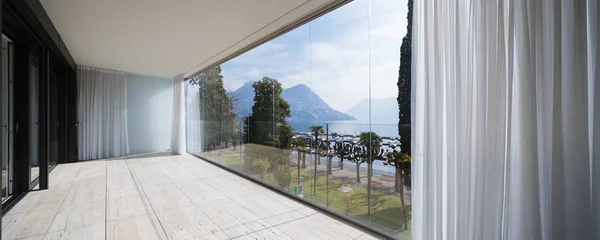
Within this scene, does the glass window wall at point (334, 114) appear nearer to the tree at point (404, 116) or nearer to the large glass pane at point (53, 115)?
the tree at point (404, 116)

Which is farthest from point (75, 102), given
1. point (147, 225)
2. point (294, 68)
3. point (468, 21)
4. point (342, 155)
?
point (468, 21)

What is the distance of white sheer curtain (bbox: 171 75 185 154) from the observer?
646 centimetres

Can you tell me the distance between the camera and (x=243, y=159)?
428cm

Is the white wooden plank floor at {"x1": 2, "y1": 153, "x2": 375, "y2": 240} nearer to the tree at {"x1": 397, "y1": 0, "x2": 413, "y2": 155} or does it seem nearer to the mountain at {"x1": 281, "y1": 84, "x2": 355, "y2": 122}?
the tree at {"x1": 397, "y1": 0, "x2": 413, "y2": 155}

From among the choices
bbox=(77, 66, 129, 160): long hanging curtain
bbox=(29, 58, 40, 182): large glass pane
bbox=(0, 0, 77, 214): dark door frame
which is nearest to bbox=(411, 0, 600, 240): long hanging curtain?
bbox=(0, 0, 77, 214): dark door frame

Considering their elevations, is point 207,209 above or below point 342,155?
below

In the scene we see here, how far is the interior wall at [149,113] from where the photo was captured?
645cm

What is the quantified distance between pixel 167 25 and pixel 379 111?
2801 millimetres

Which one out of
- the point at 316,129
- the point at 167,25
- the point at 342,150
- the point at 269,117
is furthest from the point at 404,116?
the point at 167,25

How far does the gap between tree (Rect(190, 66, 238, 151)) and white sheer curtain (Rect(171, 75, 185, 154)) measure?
51 centimetres

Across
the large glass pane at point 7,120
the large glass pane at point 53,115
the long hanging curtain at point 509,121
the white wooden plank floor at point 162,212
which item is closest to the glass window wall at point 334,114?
the white wooden plank floor at point 162,212

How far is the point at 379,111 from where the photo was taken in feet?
6.88

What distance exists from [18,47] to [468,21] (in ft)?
15.4

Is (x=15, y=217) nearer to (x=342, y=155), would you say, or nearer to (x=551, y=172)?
(x=342, y=155)
